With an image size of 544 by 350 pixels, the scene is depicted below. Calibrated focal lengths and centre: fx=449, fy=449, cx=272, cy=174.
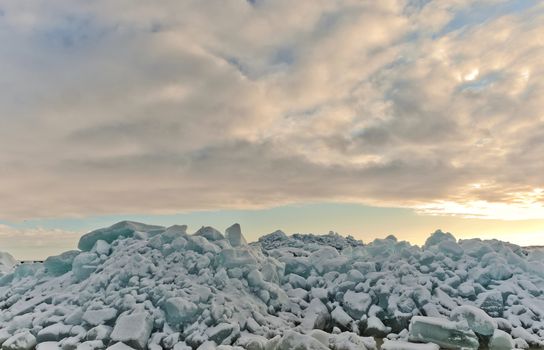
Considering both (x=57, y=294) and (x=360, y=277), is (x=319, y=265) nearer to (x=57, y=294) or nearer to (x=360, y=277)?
(x=360, y=277)

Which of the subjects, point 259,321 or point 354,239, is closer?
point 259,321

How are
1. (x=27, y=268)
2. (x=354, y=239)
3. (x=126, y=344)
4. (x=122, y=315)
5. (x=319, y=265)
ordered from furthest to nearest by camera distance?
1. (x=354, y=239)
2. (x=27, y=268)
3. (x=319, y=265)
4. (x=122, y=315)
5. (x=126, y=344)

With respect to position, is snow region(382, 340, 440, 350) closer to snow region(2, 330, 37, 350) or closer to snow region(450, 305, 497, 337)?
snow region(450, 305, 497, 337)

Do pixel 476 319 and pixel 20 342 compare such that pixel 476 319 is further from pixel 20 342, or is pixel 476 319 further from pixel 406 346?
pixel 20 342

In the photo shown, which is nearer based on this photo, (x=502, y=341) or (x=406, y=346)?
(x=406, y=346)

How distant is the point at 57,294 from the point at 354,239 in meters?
10.2

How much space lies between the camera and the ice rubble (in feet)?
23.2

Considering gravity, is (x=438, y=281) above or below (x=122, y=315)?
above

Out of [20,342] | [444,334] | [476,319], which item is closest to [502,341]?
[476,319]

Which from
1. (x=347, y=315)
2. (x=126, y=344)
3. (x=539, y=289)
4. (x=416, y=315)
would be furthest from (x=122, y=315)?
(x=539, y=289)

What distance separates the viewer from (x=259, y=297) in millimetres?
8297

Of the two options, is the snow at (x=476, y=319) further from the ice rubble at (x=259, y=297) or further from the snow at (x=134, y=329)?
the snow at (x=134, y=329)

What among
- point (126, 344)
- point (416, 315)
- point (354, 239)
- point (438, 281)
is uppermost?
point (354, 239)

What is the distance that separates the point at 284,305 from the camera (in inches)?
329
